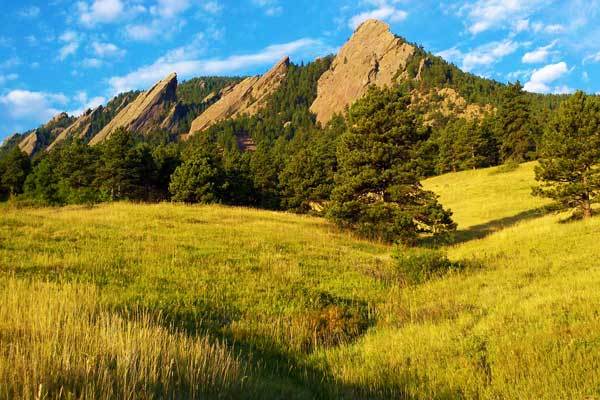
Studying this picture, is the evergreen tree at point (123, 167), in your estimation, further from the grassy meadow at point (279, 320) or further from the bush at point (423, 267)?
the bush at point (423, 267)

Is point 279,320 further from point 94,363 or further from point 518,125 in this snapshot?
point 518,125

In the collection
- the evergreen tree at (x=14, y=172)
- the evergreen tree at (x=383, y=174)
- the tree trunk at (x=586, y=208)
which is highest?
the evergreen tree at (x=14, y=172)

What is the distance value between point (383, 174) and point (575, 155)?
10738 mm

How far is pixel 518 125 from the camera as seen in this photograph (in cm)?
6669

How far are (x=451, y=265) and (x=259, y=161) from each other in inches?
2168

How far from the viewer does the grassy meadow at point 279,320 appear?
4086 millimetres

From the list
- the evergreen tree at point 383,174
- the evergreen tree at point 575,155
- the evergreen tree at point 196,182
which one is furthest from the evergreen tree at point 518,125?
the evergreen tree at point 383,174

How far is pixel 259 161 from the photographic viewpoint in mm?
66938

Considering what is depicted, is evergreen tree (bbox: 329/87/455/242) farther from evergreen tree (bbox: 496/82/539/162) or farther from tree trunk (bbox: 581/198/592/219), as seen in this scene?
evergreen tree (bbox: 496/82/539/162)

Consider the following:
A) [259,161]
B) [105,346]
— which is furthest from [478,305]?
[259,161]


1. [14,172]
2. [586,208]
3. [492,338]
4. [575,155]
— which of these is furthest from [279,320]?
[14,172]

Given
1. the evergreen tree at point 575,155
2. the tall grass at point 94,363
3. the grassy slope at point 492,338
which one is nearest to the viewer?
the tall grass at point 94,363

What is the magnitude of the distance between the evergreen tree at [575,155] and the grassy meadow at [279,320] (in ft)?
18.7

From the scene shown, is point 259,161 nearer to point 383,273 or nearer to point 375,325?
point 383,273
